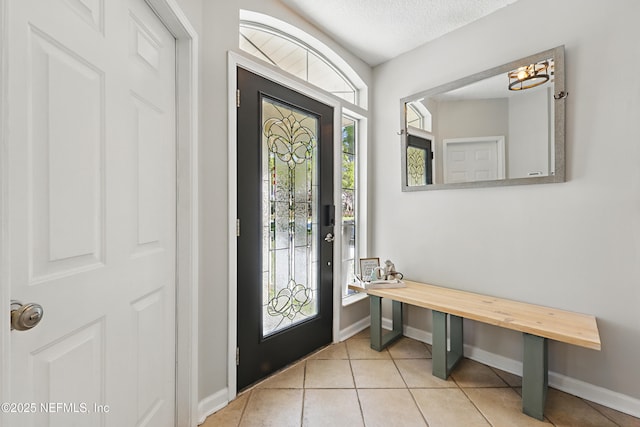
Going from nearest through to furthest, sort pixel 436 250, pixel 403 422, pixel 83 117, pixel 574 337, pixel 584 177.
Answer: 1. pixel 83 117
2. pixel 574 337
3. pixel 403 422
4. pixel 584 177
5. pixel 436 250

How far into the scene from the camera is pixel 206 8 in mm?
1553

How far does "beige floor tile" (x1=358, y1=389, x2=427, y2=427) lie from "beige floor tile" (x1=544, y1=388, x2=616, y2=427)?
72 centimetres

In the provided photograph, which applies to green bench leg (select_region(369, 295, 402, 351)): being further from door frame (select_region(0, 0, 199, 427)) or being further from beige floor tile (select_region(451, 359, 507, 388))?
door frame (select_region(0, 0, 199, 427))

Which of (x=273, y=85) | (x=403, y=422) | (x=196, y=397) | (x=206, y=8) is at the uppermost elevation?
(x=206, y=8)

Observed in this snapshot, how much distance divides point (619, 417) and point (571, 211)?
1.13m

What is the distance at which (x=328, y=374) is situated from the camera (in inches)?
76.5

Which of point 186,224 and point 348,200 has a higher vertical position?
point 348,200

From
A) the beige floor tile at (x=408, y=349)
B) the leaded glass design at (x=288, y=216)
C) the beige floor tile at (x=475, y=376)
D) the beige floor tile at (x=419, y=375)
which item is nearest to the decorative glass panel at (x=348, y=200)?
the leaded glass design at (x=288, y=216)

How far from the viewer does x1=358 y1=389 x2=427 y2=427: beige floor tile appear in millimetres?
1504

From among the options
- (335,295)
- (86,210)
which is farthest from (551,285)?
(86,210)

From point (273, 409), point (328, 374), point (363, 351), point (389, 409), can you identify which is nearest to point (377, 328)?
point (363, 351)

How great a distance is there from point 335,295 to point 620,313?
5.76ft

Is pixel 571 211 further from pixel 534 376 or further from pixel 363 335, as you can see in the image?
pixel 363 335

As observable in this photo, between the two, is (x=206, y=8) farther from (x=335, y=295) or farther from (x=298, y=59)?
(x=335, y=295)
